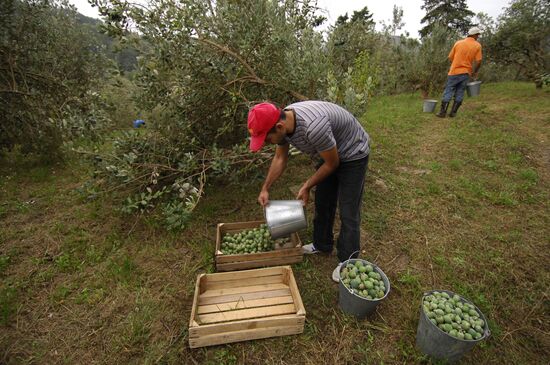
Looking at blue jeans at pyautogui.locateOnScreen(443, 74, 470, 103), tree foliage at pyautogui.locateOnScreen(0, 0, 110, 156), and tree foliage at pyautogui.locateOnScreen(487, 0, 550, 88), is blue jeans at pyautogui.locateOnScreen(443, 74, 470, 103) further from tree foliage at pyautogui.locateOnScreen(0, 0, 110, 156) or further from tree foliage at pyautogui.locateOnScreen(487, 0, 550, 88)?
tree foliage at pyautogui.locateOnScreen(0, 0, 110, 156)

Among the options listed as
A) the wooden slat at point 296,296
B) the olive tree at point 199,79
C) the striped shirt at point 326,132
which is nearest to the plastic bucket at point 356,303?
the wooden slat at point 296,296

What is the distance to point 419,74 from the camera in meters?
11.4

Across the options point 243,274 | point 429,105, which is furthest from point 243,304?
point 429,105

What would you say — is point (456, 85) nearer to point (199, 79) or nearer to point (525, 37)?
point (525, 37)

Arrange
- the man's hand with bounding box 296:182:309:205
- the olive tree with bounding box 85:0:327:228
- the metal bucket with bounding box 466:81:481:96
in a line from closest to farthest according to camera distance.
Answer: the man's hand with bounding box 296:182:309:205
the olive tree with bounding box 85:0:327:228
the metal bucket with bounding box 466:81:481:96

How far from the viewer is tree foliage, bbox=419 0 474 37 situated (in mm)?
23891

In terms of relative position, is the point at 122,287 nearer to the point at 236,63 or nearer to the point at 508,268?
the point at 236,63

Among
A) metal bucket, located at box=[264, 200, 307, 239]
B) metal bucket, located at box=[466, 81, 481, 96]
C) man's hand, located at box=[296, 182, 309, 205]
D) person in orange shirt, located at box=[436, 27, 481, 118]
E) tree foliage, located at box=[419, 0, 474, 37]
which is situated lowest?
metal bucket, located at box=[264, 200, 307, 239]

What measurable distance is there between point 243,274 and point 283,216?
74 centimetres

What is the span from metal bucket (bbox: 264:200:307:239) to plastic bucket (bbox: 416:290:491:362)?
127 centimetres

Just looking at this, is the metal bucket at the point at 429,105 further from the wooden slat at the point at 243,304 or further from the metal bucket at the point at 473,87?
the wooden slat at the point at 243,304

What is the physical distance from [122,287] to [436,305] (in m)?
2.95

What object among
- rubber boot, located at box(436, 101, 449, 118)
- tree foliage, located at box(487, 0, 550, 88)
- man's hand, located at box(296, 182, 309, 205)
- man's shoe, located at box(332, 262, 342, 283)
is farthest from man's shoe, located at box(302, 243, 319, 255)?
tree foliage, located at box(487, 0, 550, 88)

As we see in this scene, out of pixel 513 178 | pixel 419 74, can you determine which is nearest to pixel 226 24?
pixel 513 178
